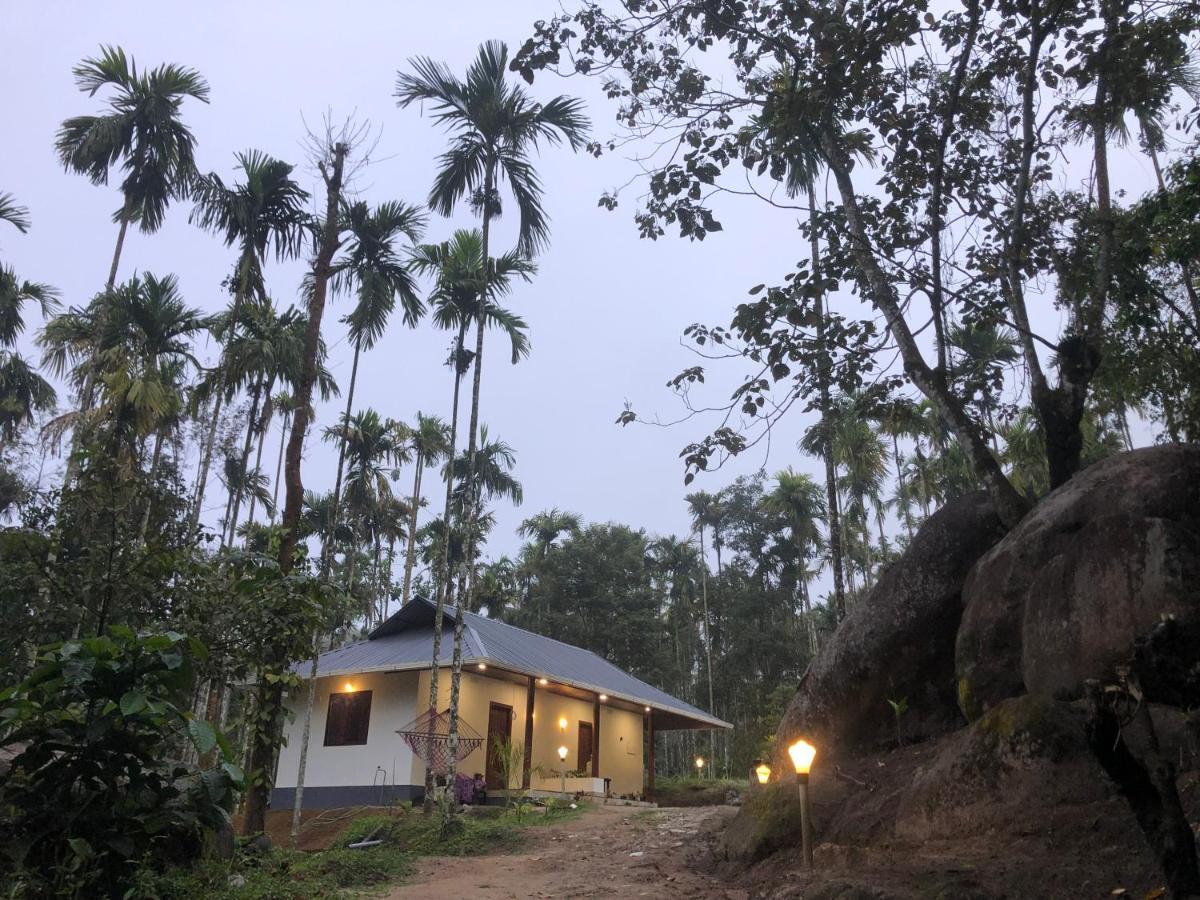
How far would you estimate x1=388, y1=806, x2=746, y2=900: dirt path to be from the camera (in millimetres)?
8336

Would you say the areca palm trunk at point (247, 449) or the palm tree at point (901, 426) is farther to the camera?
the areca palm trunk at point (247, 449)

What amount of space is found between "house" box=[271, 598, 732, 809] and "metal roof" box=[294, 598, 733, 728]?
0.04 metres

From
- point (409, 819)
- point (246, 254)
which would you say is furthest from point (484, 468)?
point (409, 819)

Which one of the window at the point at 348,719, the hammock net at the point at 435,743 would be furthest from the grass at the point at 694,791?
the hammock net at the point at 435,743

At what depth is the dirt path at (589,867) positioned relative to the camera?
8.34 meters

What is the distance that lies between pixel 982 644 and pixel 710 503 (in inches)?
1479

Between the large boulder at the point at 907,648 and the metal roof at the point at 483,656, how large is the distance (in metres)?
8.99

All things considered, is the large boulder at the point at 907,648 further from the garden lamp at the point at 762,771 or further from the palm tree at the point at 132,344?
the palm tree at the point at 132,344

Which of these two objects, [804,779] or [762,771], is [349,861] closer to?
[762,771]

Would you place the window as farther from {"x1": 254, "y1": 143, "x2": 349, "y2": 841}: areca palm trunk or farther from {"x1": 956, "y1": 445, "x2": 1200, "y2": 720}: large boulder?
{"x1": 956, "y1": 445, "x2": 1200, "y2": 720}: large boulder

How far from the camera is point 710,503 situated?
149 feet

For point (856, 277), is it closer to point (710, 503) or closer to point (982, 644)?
point (982, 644)

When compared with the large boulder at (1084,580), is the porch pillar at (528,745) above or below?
below

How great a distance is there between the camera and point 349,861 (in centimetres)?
990
